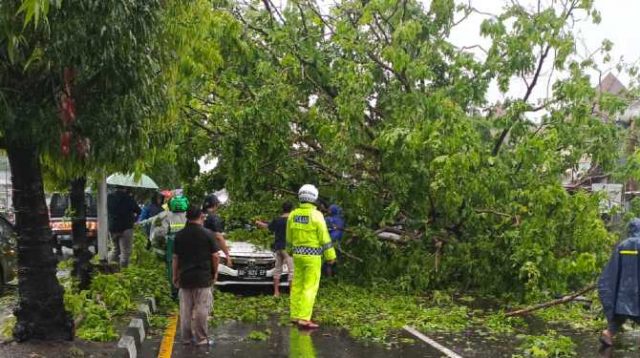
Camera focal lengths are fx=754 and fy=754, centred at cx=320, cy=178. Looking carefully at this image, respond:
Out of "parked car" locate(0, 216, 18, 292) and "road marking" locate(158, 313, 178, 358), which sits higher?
"parked car" locate(0, 216, 18, 292)

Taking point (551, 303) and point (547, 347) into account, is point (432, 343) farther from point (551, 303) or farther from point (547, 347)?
point (551, 303)

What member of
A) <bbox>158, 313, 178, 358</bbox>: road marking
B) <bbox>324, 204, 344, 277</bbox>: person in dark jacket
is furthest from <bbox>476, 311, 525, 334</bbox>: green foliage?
<bbox>158, 313, 178, 358</bbox>: road marking

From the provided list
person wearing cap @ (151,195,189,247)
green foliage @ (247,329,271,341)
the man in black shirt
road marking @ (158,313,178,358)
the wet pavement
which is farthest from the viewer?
the man in black shirt

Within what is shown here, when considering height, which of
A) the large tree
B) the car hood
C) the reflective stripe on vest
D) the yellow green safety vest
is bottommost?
the car hood

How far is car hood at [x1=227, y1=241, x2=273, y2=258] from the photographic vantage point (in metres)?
13.4

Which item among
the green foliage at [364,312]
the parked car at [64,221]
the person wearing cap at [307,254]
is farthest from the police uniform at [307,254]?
the parked car at [64,221]

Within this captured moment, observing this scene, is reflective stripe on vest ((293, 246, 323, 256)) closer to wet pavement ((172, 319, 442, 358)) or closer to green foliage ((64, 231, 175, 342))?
wet pavement ((172, 319, 442, 358))

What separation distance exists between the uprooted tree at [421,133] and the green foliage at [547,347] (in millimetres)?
2954

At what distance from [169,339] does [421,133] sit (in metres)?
5.41

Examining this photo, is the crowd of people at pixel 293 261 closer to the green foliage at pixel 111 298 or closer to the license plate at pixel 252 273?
the license plate at pixel 252 273

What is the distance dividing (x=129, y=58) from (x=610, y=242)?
866 centimetres

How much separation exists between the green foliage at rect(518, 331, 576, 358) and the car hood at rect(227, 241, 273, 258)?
5.56 m

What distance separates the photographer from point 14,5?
18.9ft

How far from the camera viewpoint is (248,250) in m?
13.6
